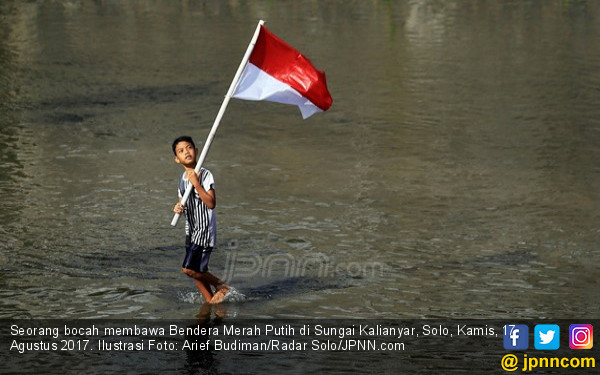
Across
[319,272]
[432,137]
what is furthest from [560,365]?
[432,137]

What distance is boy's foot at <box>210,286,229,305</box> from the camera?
8.30 metres

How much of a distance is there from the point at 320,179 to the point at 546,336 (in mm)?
5019

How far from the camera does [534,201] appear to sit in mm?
11453

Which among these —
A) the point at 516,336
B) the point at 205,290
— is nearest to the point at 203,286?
the point at 205,290

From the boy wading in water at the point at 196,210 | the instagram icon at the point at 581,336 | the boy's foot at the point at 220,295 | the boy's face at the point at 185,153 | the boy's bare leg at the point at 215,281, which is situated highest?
the boy's face at the point at 185,153

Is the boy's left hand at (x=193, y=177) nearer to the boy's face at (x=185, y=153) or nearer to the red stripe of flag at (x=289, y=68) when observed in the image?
the boy's face at (x=185, y=153)

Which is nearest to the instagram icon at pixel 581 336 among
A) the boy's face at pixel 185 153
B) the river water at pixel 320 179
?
the river water at pixel 320 179

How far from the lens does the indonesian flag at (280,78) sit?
8148 millimetres

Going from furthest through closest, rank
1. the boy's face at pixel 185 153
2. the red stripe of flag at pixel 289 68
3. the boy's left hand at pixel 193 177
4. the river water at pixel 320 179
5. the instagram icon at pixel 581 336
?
the river water at pixel 320 179, the red stripe of flag at pixel 289 68, the boy's face at pixel 185 153, the boy's left hand at pixel 193 177, the instagram icon at pixel 581 336

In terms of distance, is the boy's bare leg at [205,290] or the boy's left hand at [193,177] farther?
the boy's bare leg at [205,290]

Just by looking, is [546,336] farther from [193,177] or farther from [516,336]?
[193,177]

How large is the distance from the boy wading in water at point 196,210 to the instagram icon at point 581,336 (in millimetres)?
2634

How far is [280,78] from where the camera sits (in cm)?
817

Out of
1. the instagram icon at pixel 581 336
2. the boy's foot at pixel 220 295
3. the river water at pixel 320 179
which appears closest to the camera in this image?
the instagram icon at pixel 581 336
